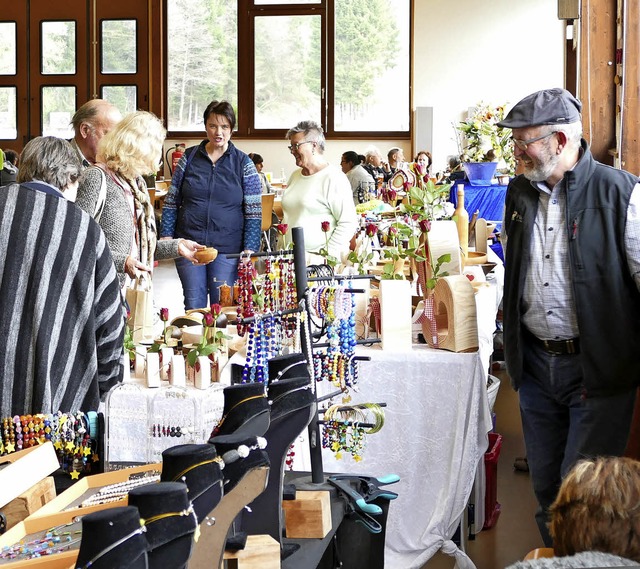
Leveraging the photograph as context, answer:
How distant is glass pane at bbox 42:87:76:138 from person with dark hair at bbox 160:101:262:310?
12346 mm

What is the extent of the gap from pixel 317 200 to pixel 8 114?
13.6 meters

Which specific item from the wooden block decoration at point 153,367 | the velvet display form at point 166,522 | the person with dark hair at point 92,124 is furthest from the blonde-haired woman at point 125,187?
the velvet display form at point 166,522

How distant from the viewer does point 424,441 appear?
3.49 metres

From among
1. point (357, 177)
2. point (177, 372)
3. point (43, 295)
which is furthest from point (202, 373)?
point (357, 177)

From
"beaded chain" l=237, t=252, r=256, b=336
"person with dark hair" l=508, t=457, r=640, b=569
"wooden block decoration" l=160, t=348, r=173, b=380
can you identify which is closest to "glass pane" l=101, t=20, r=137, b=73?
"wooden block decoration" l=160, t=348, r=173, b=380

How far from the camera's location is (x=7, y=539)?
5.22ft

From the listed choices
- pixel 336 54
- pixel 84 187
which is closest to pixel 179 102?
pixel 336 54

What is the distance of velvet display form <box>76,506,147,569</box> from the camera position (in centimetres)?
109

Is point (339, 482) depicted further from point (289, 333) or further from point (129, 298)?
point (129, 298)

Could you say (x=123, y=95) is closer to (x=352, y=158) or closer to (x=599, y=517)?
(x=352, y=158)

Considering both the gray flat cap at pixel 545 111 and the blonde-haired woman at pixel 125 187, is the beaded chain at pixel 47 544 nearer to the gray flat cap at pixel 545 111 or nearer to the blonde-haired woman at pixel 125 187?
the gray flat cap at pixel 545 111

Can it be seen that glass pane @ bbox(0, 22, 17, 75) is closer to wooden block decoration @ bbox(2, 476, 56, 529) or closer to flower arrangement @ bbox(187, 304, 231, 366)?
flower arrangement @ bbox(187, 304, 231, 366)

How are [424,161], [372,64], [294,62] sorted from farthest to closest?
[294,62] → [372,64] → [424,161]

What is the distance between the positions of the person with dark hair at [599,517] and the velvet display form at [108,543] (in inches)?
25.6
